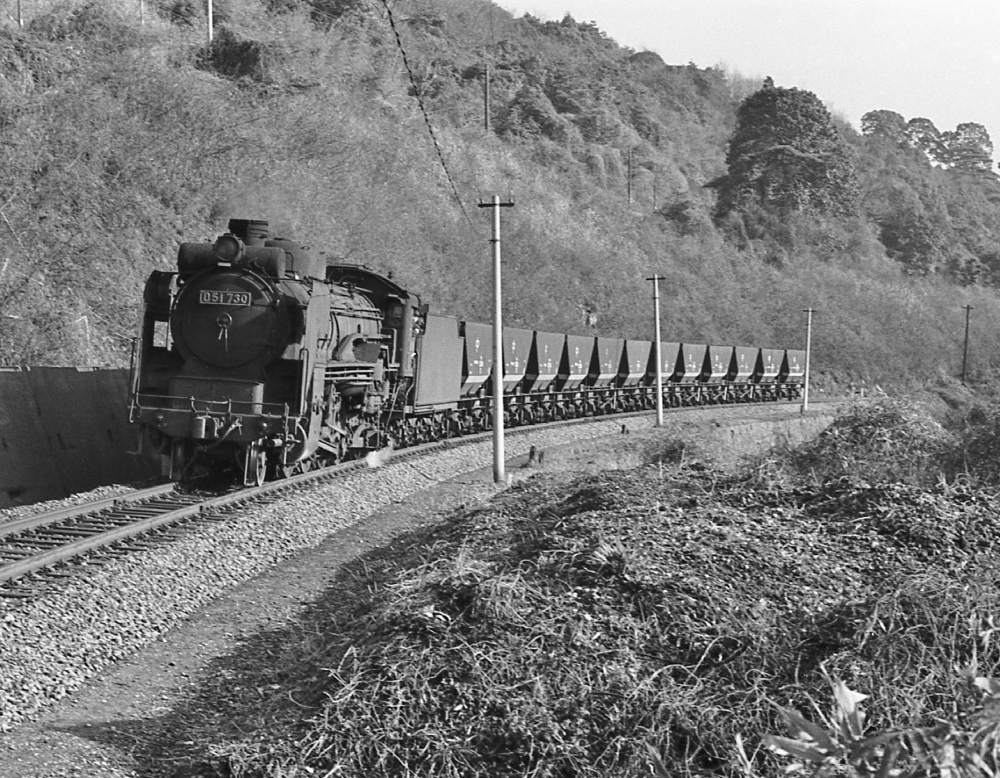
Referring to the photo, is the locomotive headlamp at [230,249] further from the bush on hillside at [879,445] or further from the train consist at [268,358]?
the bush on hillside at [879,445]

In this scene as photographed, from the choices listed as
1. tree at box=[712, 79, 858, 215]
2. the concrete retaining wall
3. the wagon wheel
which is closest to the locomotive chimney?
the wagon wheel

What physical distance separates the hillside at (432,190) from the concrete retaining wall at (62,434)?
399 centimetres

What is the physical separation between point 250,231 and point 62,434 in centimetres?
395

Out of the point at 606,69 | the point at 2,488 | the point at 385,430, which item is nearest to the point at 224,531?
the point at 2,488

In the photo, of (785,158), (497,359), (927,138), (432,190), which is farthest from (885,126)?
(497,359)

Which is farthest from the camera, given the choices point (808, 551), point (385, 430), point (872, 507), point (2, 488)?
point (385, 430)

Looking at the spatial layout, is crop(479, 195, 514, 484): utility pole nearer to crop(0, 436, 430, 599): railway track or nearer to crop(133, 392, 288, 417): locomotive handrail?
crop(0, 436, 430, 599): railway track

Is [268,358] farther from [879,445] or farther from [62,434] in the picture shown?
[879,445]

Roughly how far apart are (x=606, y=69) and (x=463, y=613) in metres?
112

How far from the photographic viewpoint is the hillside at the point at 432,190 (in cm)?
2448

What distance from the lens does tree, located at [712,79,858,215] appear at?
294ft

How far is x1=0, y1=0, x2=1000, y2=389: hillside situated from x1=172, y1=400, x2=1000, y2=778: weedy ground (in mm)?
15198

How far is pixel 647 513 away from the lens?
7.66 meters

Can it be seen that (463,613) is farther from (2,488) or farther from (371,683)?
(2,488)
